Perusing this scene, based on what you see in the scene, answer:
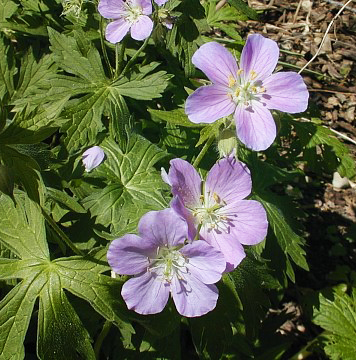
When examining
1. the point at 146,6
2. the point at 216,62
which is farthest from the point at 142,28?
the point at 216,62

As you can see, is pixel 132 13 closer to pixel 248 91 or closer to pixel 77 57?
pixel 77 57

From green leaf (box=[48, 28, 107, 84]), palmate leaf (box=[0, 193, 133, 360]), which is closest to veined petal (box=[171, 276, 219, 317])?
palmate leaf (box=[0, 193, 133, 360])

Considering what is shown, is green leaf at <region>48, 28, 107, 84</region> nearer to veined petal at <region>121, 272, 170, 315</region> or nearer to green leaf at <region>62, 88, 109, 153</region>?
green leaf at <region>62, 88, 109, 153</region>

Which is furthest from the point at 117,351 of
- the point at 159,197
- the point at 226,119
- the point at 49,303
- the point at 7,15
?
the point at 7,15

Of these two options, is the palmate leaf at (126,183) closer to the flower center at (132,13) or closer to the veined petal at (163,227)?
the veined petal at (163,227)

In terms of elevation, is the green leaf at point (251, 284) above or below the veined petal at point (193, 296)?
below

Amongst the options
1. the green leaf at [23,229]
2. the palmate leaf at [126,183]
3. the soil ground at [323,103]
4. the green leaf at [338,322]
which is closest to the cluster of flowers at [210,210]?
the palmate leaf at [126,183]
